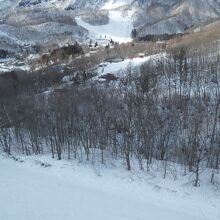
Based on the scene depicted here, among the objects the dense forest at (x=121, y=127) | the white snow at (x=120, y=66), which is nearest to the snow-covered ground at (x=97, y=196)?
the dense forest at (x=121, y=127)

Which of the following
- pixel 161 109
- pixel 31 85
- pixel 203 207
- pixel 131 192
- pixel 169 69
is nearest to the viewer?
pixel 203 207

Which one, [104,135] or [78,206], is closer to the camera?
[78,206]

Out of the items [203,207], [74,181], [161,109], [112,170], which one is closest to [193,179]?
[203,207]

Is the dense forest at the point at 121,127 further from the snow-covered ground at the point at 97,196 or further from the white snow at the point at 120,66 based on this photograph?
the white snow at the point at 120,66

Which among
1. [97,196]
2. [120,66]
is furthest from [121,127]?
[120,66]

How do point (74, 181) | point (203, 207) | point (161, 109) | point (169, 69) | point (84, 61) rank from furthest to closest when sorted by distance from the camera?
point (84, 61) < point (169, 69) < point (161, 109) < point (74, 181) < point (203, 207)

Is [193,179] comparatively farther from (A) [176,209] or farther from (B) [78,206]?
(B) [78,206]

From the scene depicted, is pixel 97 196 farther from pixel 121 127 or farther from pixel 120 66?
pixel 120 66
